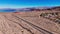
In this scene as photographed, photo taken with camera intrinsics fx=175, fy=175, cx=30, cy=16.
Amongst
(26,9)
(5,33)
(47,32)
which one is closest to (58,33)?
(47,32)

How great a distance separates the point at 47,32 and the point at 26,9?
106 feet

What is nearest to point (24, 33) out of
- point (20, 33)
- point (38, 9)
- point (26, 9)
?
point (20, 33)

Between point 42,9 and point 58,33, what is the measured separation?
29325 millimetres

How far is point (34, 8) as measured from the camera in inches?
1747

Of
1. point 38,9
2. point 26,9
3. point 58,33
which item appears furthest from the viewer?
point 26,9

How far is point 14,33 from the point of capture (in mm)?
14188

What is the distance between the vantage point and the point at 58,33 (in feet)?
46.4

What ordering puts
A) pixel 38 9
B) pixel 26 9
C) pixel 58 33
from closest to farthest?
pixel 58 33, pixel 38 9, pixel 26 9

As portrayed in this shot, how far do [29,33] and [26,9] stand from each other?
107ft

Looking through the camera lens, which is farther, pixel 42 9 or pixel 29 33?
pixel 42 9

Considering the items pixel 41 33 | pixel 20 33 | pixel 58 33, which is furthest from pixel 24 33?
pixel 58 33

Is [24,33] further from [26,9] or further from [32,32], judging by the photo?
[26,9]

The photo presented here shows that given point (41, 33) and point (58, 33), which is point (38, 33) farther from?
point (58, 33)

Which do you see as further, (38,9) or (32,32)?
(38,9)
